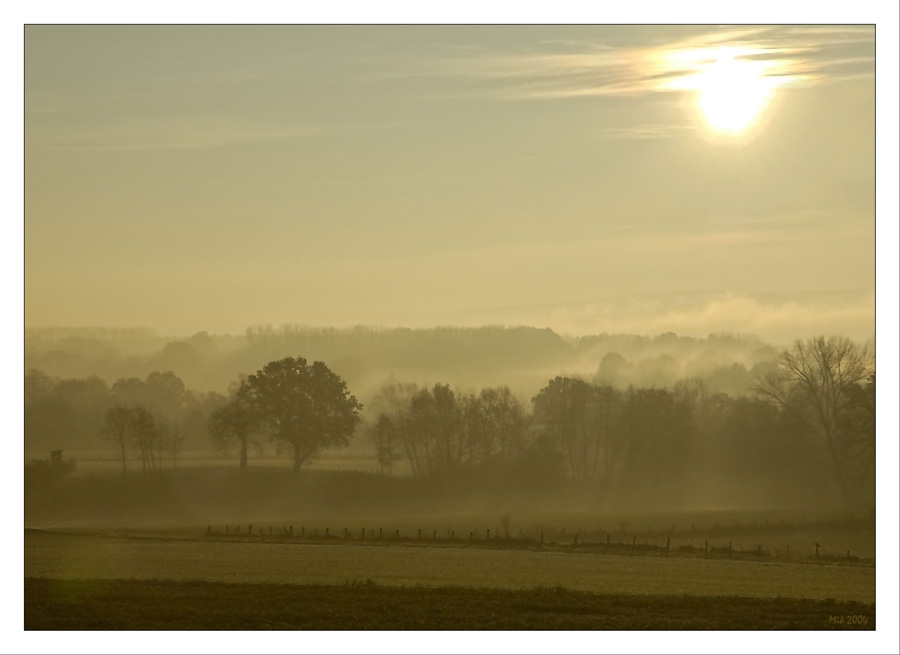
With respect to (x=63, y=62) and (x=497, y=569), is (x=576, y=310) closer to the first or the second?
(x=497, y=569)

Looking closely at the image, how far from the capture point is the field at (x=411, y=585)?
17875mm

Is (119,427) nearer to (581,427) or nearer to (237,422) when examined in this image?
(237,422)

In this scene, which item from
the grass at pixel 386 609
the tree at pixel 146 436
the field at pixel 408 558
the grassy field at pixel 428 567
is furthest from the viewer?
the tree at pixel 146 436

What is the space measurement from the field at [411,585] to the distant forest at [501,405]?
1.26 metres

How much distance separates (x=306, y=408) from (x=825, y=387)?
29.2ft

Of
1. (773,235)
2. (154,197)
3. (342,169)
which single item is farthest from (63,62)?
(773,235)

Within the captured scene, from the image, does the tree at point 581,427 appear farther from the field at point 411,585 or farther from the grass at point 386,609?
the grass at point 386,609

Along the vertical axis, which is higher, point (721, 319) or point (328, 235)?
point (328, 235)

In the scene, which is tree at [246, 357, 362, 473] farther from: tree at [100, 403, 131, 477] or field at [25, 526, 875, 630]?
tree at [100, 403, 131, 477]

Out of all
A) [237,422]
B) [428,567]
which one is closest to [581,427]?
[428,567]

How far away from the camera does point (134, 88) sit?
19547mm

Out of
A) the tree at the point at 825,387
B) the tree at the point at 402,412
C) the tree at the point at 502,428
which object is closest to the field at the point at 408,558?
the tree at the point at 402,412

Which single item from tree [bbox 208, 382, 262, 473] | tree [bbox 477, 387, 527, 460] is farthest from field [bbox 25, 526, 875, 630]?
tree [bbox 477, 387, 527, 460]

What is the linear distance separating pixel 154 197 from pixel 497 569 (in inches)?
339
